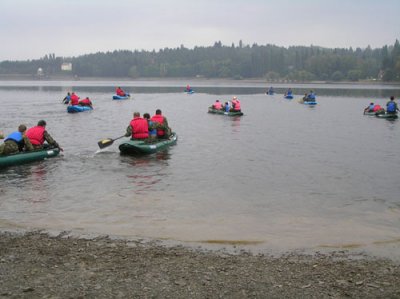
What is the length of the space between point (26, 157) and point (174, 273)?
12.4m

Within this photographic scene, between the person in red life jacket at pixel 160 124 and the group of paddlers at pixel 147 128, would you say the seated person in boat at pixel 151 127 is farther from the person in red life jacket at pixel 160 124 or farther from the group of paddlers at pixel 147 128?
the person in red life jacket at pixel 160 124

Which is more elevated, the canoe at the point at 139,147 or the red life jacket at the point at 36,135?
the red life jacket at the point at 36,135

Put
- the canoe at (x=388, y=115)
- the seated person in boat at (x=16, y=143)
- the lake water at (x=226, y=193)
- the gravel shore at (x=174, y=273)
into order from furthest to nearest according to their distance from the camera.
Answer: the canoe at (x=388, y=115), the seated person in boat at (x=16, y=143), the lake water at (x=226, y=193), the gravel shore at (x=174, y=273)

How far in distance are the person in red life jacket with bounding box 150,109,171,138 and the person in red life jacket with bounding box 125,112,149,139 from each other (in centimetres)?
133

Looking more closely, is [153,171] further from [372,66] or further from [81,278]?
[372,66]

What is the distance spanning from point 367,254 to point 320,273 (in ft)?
6.53

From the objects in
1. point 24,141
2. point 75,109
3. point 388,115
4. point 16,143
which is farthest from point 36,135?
point 388,115

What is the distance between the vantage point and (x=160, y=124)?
23.2m

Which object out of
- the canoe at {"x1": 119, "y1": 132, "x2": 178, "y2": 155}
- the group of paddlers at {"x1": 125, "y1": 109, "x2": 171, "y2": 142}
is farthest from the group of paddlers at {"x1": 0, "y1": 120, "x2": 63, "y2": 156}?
the group of paddlers at {"x1": 125, "y1": 109, "x2": 171, "y2": 142}

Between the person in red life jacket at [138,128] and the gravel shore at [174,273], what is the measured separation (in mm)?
11795

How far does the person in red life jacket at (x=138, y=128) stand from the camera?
2139cm

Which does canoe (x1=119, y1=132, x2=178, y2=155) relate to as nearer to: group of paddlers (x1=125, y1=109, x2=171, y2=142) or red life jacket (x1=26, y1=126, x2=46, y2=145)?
group of paddlers (x1=125, y1=109, x2=171, y2=142)

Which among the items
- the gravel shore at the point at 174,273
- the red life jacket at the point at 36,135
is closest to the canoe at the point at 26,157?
the red life jacket at the point at 36,135

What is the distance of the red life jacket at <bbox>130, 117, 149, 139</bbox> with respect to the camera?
70.1 feet
